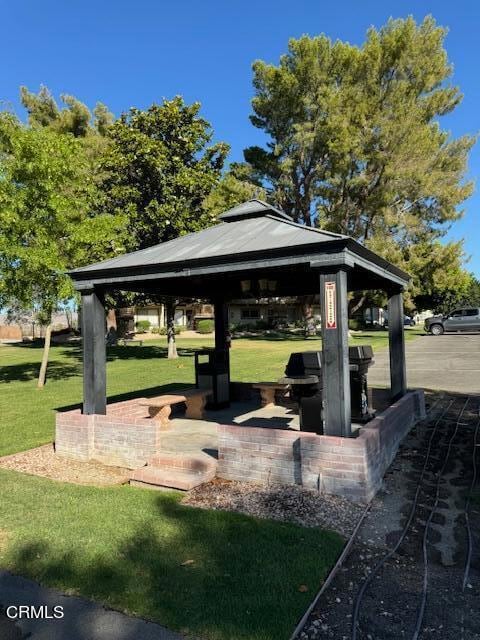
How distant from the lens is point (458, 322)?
3288 cm

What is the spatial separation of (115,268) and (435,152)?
24.4m

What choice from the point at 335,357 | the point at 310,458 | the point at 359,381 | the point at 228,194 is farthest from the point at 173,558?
the point at 228,194

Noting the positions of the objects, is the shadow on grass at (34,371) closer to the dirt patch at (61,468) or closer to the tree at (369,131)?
the dirt patch at (61,468)

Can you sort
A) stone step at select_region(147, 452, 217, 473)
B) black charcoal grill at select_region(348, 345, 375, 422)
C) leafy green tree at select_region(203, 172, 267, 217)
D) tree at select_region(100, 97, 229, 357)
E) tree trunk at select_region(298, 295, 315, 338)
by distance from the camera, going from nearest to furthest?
1. stone step at select_region(147, 452, 217, 473)
2. black charcoal grill at select_region(348, 345, 375, 422)
3. tree at select_region(100, 97, 229, 357)
4. leafy green tree at select_region(203, 172, 267, 217)
5. tree trunk at select_region(298, 295, 315, 338)

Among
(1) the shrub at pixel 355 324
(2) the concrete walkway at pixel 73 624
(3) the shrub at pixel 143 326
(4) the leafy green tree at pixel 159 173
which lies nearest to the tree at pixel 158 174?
(4) the leafy green tree at pixel 159 173

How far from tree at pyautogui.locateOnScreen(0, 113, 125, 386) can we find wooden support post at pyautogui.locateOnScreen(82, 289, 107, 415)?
3.95 meters

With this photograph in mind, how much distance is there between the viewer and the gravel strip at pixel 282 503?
423 cm

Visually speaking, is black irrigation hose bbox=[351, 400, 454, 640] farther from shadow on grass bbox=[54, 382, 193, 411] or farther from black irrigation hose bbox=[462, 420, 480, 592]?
shadow on grass bbox=[54, 382, 193, 411]

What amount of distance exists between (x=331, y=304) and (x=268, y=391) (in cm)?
465

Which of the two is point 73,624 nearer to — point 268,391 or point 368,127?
point 268,391

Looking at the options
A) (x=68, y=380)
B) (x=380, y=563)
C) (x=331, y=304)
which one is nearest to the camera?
(x=380, y=563)

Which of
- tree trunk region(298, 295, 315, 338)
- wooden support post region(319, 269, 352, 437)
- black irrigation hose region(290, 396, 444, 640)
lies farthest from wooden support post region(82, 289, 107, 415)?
tree trunk region(298, 295, 315, 338)

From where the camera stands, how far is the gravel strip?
4230 mm

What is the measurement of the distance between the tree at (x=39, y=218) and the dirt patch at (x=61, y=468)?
15.6 ft
